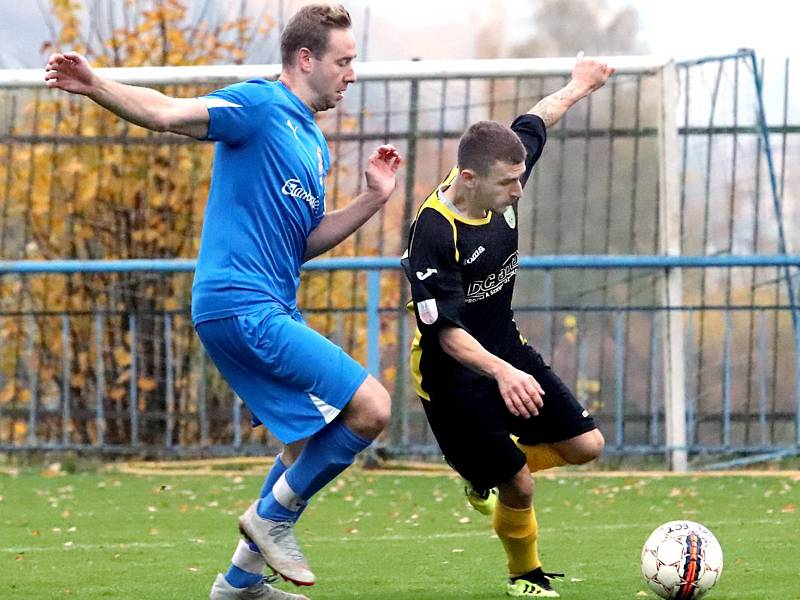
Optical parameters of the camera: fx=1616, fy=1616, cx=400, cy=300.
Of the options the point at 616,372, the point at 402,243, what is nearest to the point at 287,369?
the point at 616,372

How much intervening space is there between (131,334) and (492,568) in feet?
17.2

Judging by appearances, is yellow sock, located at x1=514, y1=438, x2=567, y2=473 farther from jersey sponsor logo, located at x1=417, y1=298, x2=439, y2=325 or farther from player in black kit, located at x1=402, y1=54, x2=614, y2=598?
jersey sponsor logo, located at x1=417, y1=298, x2=439, y2=325

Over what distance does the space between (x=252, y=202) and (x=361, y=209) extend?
54 cm

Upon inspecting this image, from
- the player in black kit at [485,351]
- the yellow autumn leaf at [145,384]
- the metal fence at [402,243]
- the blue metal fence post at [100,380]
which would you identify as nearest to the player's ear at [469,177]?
the player in black kit at [485,351]

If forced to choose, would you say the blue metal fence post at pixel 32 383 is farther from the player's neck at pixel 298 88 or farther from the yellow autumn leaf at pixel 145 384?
the player's neck at pixel 298 88

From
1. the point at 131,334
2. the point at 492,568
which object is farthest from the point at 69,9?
the point at 492,568

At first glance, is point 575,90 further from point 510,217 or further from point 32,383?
point 32,383

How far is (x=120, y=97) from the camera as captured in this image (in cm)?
477

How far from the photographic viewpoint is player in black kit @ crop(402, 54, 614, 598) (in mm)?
5535

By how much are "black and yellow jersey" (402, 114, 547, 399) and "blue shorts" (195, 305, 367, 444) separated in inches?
19.4

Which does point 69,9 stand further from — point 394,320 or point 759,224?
point 759,224

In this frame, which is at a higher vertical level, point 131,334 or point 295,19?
Answer: point 295,19

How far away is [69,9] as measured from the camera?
12.3 m

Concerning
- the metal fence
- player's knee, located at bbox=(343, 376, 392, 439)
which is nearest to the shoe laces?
player's knee, located at bbox=(343, 376, 392, 439)
